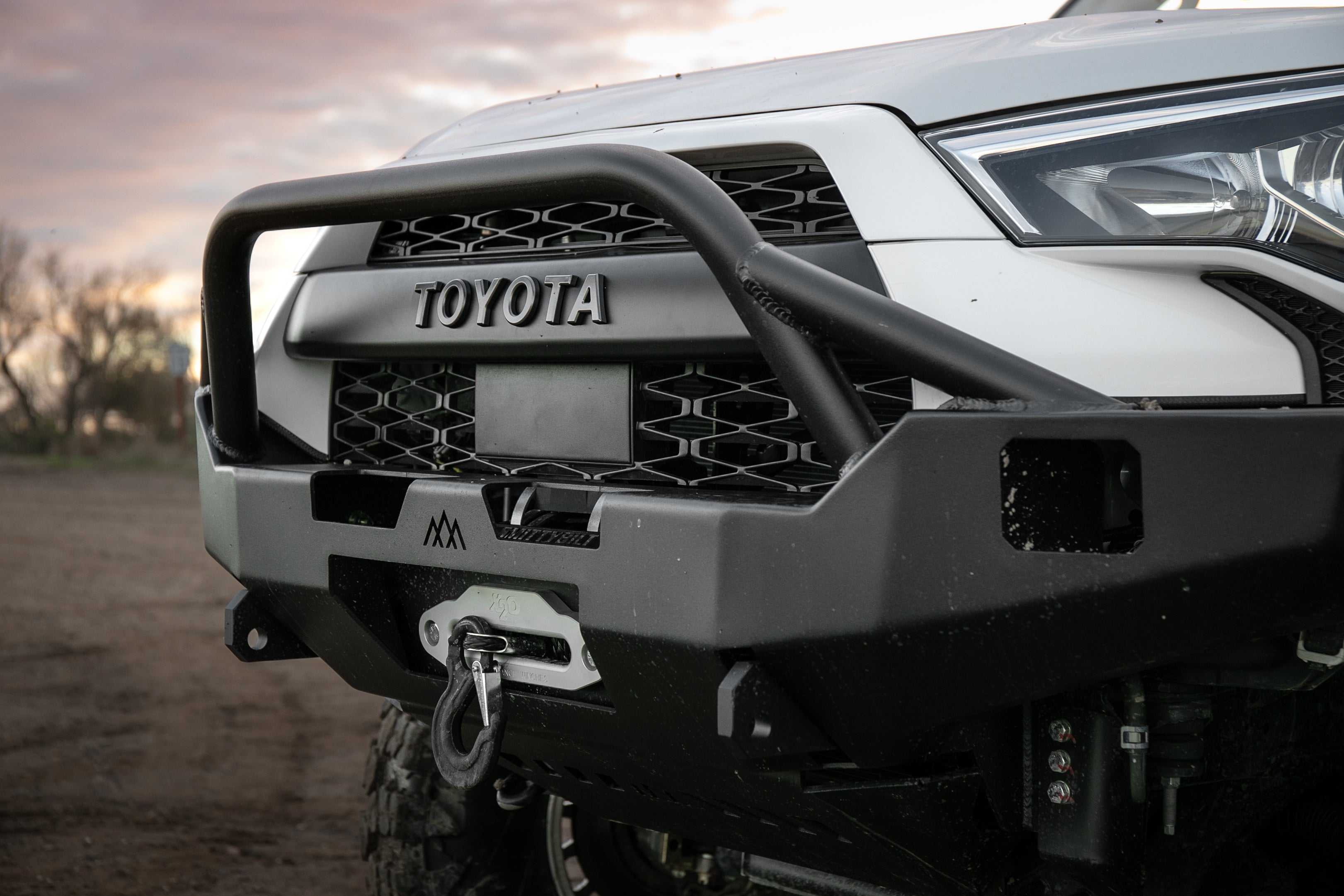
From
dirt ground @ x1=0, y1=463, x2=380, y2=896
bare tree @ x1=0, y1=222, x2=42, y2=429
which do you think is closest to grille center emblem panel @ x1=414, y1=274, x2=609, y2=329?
dirt ground @ x1=0, y1=463, x2=380, y2=896

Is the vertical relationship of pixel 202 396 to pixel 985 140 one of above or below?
below

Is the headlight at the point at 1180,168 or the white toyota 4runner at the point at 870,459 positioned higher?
the headlight at the point at 1180,168

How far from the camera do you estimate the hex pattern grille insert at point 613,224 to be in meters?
1.75

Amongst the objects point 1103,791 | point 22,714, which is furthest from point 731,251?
point 22,714

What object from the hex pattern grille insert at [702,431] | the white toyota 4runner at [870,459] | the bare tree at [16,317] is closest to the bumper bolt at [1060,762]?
the white toyota 4runner at [870,459]

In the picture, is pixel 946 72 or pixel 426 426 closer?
pixel 946 72

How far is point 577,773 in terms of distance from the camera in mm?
2121

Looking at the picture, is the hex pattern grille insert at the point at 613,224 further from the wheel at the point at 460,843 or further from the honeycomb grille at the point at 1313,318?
the wheel at the point at 460,843

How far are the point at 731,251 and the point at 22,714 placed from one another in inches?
179

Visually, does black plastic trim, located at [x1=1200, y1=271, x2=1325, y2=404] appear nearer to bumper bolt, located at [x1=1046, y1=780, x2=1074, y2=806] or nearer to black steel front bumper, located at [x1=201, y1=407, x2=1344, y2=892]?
black steel front bumper, located at [x1=201, y1=407, x2=1344, y2=892]

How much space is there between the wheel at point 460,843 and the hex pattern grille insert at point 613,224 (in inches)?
40.9

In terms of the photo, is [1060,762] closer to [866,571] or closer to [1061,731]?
[1061,731]

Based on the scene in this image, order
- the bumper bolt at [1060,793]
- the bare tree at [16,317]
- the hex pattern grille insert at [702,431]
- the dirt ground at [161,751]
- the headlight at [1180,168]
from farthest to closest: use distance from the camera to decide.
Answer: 1. the bare tree at [16,317]
2. the dirt ground at [161,751]
3. the hex pattern grille insert at [702,431]
4. the bumper bolt at [1060,793]
5. the headlight at [1180,168]

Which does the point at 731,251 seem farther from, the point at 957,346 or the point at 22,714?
the point at 22,714
